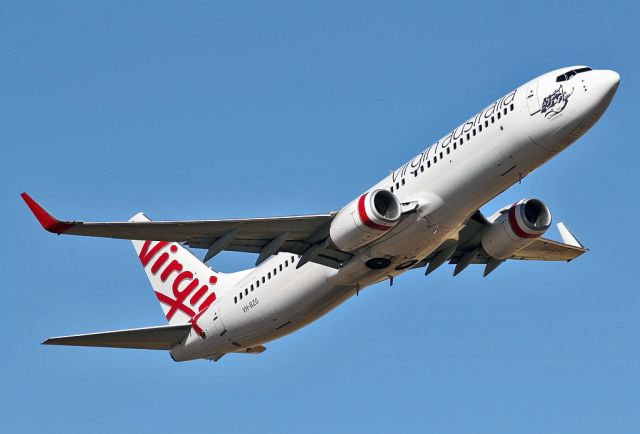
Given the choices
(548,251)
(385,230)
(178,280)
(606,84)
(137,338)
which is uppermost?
(178,280)

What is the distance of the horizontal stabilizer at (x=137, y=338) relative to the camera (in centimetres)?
4788

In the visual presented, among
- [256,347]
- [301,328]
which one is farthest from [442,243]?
[256,347]

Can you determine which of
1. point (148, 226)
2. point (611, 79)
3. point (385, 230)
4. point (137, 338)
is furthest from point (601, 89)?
point (137, 338)

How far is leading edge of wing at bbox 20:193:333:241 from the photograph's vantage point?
39.8 m

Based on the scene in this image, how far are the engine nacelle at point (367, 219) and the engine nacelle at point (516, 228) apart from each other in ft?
22.7

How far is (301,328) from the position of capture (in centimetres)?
4884

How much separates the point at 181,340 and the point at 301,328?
585 cm

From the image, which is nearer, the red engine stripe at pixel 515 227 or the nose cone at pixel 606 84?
the nose cone at pixel 606 84

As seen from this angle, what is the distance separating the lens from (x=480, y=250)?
50.8 meters

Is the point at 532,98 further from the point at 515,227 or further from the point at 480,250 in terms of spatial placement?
the point at 480,250

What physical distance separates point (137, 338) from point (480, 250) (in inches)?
574

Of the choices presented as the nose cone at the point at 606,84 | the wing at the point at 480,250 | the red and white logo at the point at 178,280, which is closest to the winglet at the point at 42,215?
the red and white logo at the point at 178,280

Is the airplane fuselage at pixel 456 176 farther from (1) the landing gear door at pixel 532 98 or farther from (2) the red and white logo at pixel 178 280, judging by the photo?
(2) the red and white logo at pixel 178 280

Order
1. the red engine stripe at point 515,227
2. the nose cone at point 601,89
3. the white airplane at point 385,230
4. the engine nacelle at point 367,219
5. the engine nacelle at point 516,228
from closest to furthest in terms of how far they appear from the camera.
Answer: the nose cone at point 601,89 < the white airplane at point 385,230 < the engine nacelle at point 367,219 < the engine nacelle at point 516,228 < the red engine stripe at point 515,227
